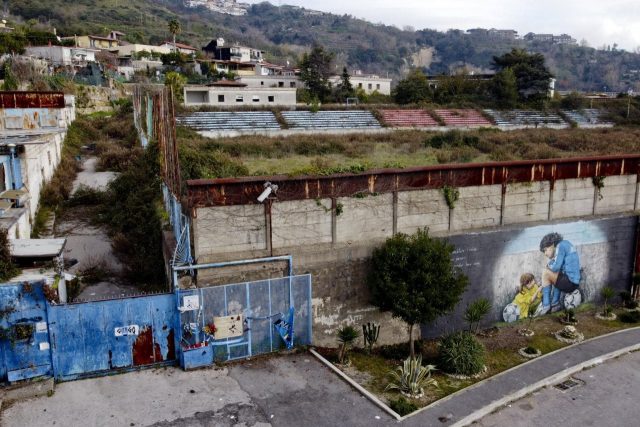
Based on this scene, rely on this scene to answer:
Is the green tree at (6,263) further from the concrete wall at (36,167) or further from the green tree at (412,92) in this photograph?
the green tree at (412,92)

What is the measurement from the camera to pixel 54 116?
28359 millimetres

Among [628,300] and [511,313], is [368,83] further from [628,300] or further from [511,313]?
[511,313]

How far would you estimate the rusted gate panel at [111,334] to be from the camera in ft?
35.1

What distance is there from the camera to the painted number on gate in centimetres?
1112

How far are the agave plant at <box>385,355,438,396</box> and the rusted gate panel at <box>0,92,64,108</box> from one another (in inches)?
921

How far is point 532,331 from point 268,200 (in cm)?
880

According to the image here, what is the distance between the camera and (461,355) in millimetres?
12445

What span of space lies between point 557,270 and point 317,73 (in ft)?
182

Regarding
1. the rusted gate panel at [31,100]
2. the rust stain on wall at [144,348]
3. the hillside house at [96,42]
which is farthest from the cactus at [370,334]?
the hillside house at [96,42]

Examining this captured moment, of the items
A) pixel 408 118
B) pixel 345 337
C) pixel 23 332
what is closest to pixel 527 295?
pixel 345 337

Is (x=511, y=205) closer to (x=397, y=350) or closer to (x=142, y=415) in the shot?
(x=397, y=350)

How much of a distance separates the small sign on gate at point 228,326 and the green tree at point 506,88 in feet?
172

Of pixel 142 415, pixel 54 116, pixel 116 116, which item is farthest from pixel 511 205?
pixel 116 116

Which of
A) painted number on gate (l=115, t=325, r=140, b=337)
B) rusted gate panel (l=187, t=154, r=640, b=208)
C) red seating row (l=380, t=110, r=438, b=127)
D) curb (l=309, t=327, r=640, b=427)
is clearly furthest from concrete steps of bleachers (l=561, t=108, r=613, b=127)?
painted number on gate (l=115, t=325, r=140, b=337)
